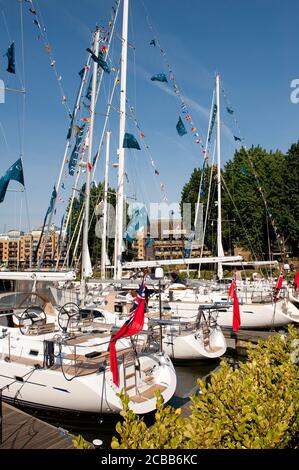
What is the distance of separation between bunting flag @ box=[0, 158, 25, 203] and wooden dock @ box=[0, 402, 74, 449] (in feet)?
33.4

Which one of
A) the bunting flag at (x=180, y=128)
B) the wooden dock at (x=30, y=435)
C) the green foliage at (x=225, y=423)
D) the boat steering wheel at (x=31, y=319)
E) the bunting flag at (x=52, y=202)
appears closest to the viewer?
the green foliage at (x=225, y=423)

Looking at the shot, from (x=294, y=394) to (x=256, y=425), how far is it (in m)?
1.19

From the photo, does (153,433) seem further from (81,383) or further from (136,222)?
(136,222)

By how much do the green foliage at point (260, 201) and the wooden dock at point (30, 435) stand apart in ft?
144

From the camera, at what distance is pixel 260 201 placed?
56219 mm

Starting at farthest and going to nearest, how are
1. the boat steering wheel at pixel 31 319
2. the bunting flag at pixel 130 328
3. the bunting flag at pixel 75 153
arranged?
the bunting flag at pixel 75 153 → the boat steering wheel at pixel 31 319 → the bunting flag at pixel 130 328

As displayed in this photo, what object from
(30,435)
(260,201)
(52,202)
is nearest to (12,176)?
(52,202)

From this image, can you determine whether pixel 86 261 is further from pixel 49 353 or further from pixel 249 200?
pixel 249 200

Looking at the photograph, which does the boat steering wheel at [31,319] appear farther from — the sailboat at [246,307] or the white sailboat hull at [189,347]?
the sailboat at [246,307]

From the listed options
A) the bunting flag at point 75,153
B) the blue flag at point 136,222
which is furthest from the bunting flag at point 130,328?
the bunting flag at point 75,153

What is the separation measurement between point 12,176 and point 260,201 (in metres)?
45.5

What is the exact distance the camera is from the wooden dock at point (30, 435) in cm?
788

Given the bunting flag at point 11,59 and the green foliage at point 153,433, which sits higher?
the bunting flag at point 11,59
